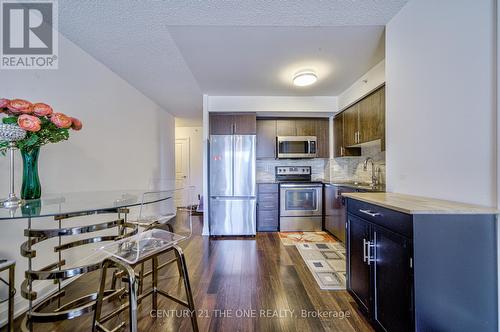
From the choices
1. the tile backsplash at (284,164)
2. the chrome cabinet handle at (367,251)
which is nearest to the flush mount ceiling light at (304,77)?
the tile backsplash at (284,164)

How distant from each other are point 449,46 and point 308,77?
60.7 inches

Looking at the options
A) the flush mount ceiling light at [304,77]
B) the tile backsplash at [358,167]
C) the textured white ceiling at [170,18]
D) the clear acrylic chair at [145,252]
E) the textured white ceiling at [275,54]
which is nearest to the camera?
the clear acrylic chair at [145,252]

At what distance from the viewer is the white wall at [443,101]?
115 cm

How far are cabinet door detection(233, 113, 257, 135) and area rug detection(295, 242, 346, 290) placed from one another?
2039 millimetres

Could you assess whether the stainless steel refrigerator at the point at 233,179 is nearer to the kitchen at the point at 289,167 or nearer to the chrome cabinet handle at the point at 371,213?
the kitchen at the point at 289,167

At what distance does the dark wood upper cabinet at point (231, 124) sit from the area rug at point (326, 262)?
2086mm

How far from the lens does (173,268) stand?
96.9 inches

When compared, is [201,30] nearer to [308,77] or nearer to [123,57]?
[123,57]

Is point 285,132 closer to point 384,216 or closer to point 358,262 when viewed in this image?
point 358,262

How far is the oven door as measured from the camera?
12.3 ft

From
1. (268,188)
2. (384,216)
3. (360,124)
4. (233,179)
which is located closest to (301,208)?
(268,188)

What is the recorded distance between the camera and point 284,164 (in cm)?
431

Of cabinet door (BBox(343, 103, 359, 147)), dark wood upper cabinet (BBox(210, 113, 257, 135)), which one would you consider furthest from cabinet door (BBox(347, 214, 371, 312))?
dark wood upper cabinet (BBox(210, 113, 257, 135))

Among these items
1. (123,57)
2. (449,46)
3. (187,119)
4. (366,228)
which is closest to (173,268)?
(366,228)
